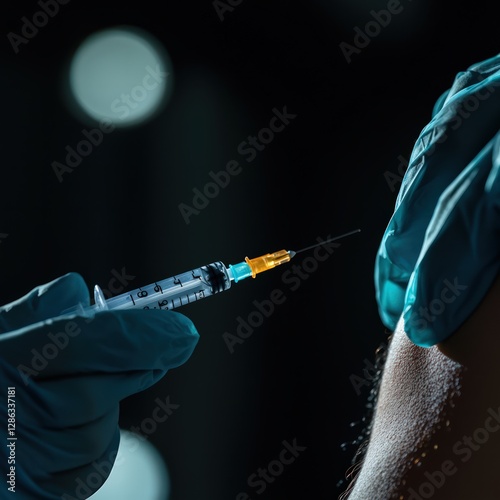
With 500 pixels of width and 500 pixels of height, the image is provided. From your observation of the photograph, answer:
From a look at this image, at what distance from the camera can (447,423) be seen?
0.69 m

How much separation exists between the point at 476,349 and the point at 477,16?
1.66 meters

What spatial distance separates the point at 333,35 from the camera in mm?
2223

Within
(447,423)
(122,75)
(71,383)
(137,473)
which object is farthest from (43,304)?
(122,75)

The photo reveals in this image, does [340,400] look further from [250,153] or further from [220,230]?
[250,153]

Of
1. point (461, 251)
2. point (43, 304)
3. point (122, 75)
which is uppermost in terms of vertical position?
point (122, 75)

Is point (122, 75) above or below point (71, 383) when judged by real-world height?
→ above

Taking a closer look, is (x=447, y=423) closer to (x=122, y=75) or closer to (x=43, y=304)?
(x=43, y=304)

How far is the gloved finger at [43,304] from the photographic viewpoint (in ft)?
3.51

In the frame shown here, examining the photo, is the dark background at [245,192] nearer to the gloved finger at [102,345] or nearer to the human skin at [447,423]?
the gloved finger at [102,345]

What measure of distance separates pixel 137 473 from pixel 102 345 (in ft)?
4.48

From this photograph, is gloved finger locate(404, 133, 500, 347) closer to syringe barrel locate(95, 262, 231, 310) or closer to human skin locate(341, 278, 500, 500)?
human skin locate(341, 278, 500, 500)

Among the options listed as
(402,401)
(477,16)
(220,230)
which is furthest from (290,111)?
(402,401)

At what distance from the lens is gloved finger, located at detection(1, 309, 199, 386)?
0.89m

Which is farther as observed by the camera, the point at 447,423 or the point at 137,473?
the point at 137,473
